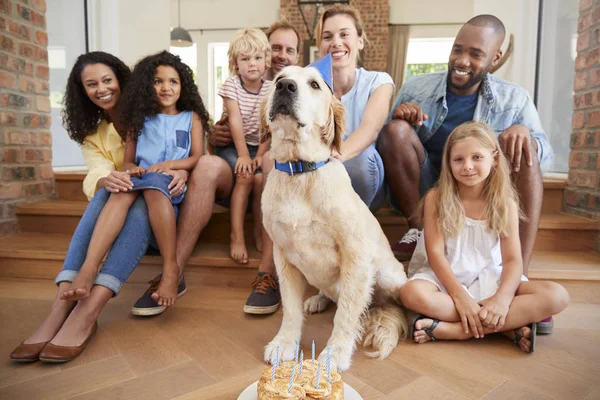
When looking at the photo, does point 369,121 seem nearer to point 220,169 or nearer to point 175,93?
point 220,169

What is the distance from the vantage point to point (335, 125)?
1.42 metres

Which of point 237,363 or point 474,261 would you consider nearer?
point 237,363

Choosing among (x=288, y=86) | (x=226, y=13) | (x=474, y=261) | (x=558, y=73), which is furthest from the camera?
(x=226, y=13)

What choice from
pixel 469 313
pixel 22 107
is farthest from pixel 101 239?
pixel 22 107

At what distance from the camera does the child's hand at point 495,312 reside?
1416 millimetres

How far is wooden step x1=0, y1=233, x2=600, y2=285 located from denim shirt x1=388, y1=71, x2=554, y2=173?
0.52 metres

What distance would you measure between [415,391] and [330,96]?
3.31 feet

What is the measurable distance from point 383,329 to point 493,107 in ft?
4.50

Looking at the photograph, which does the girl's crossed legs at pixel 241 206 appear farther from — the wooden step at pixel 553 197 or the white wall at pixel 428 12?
the white wall at pixel 428 12

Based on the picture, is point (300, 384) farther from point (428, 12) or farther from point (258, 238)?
point (428, 12)

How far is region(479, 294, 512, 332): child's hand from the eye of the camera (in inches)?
55.7

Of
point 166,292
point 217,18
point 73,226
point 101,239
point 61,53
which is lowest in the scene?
point 166,292

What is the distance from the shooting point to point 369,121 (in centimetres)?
184

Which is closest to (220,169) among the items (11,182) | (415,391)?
(415,391)
